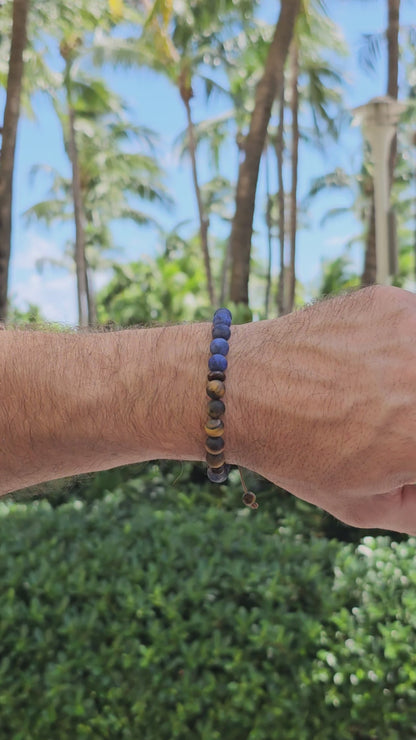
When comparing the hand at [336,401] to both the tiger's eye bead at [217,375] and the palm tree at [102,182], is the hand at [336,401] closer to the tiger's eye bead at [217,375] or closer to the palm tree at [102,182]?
the tiger's eye bead at [217,375]

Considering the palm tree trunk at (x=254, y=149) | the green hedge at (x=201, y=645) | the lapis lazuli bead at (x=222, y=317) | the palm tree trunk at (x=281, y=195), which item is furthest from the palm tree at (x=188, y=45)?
the lapis lazuli bead at (x=222, y=317)

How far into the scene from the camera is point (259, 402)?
98 centimetres

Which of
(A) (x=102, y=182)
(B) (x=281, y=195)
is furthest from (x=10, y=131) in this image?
(A) (x=102, y=182)

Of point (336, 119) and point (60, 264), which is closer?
point (336, 119)

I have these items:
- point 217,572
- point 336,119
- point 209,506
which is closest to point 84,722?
point 217,572

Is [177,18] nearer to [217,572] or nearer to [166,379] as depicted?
[217,572]

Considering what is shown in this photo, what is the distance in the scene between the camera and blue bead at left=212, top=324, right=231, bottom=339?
1.03m

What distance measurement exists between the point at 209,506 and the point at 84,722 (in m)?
1.47

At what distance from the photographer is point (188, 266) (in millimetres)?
23766

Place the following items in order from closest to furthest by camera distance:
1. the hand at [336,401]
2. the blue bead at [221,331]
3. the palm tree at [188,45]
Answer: the hand at [336,401] < the blue bead at [221,331] < the palm tree at [188,45]

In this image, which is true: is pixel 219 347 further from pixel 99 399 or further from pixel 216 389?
pixel 99 399

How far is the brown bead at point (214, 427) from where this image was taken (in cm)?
98

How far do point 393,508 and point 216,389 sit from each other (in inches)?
11.6

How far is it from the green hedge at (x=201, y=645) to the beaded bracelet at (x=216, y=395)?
107 inches
